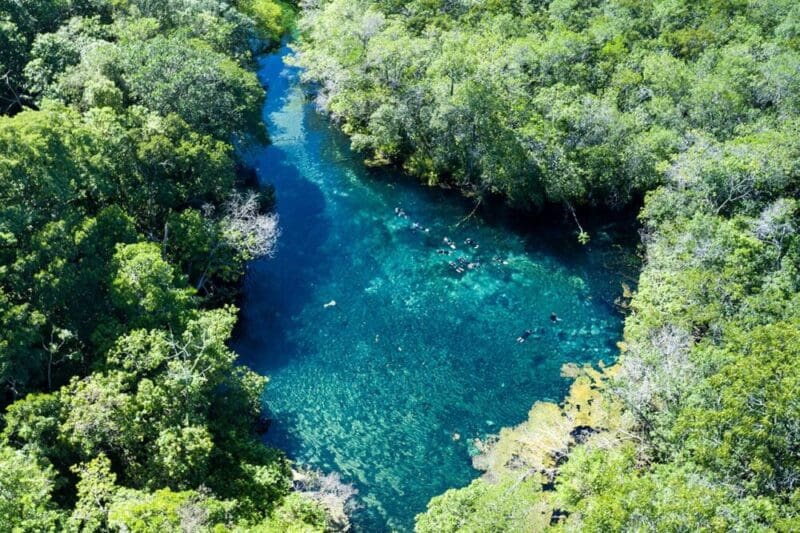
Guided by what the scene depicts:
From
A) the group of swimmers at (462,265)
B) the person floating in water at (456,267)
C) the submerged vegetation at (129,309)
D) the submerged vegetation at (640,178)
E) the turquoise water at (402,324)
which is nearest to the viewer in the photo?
the submerged vegetation at (640,178)

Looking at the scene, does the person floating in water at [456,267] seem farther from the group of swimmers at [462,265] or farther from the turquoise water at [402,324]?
the turquoise water at [402,324]

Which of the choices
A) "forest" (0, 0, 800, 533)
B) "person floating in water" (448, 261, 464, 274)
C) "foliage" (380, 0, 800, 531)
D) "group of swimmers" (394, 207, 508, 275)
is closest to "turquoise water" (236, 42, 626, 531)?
"group of swimmers" (394, 207, 508, 275)

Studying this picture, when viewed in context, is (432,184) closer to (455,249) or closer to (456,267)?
(455,249)

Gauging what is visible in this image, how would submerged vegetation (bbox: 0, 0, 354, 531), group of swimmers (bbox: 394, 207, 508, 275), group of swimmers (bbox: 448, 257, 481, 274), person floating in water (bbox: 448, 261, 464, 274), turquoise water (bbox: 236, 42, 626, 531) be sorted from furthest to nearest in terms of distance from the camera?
group of swimmers (bbox: 394, 207, 508, 275)
group of swimmers (bbox: 448, 257, 481, 274)
person floating in water (bbox: 448, 261, 464, 274)
turquoise water (bbox: 236, 42, 626, 531)
submerged vegetation (bbox: 0, 0, 354, 531)

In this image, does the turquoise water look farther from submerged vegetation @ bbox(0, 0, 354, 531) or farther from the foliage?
submerged vegetation @ bbox(0, 0, 354, 531)

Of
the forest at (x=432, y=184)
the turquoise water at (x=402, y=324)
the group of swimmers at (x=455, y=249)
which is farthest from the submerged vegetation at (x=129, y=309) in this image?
the group of swimmers at (x=455, y=249)
